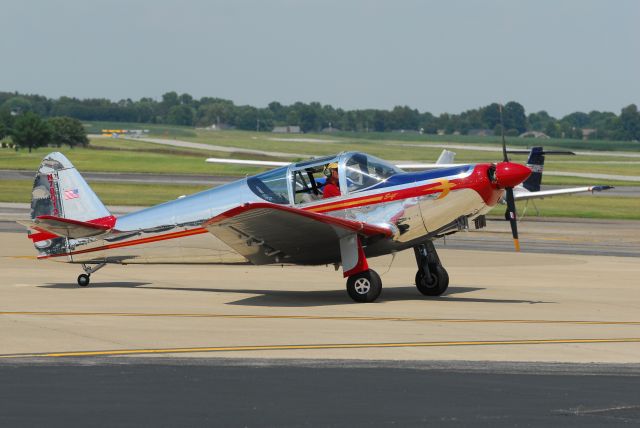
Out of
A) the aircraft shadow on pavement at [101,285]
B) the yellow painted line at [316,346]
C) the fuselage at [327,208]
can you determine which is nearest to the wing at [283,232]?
the fuselage at [327,208]

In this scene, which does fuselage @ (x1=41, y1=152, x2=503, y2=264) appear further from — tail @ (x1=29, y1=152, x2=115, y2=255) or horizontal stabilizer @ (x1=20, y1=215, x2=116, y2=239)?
tail @ (x1=29, y1=152, x2=115, y2=255)

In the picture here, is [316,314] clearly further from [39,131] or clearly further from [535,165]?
[39,131]

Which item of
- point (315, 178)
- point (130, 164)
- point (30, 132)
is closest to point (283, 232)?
point (315, 178)

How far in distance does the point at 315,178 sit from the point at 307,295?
2246mm

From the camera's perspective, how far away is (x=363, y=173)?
709 inches

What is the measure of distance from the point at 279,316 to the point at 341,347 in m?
3.09

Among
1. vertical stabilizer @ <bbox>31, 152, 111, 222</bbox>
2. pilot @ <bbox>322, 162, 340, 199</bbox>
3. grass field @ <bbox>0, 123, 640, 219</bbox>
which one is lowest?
grass field @ <bbox>0, 123, 640, 219</bbox>

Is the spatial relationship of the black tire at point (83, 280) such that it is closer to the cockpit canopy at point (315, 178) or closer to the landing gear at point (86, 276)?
the landing gear at point (86, 276)

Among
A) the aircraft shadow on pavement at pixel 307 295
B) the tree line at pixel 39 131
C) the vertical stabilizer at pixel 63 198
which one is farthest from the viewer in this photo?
the tree line at pixel 39 131

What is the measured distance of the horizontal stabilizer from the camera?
18.5 m

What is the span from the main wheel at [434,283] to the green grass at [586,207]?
83.6 feet

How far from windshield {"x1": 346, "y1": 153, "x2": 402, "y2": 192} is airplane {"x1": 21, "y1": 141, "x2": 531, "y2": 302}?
2 centimetres

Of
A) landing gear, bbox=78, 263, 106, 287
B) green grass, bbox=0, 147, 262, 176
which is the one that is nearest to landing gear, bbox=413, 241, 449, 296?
landing gear, bbox=78, 263, 106, 287

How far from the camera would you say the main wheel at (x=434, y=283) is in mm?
19047
